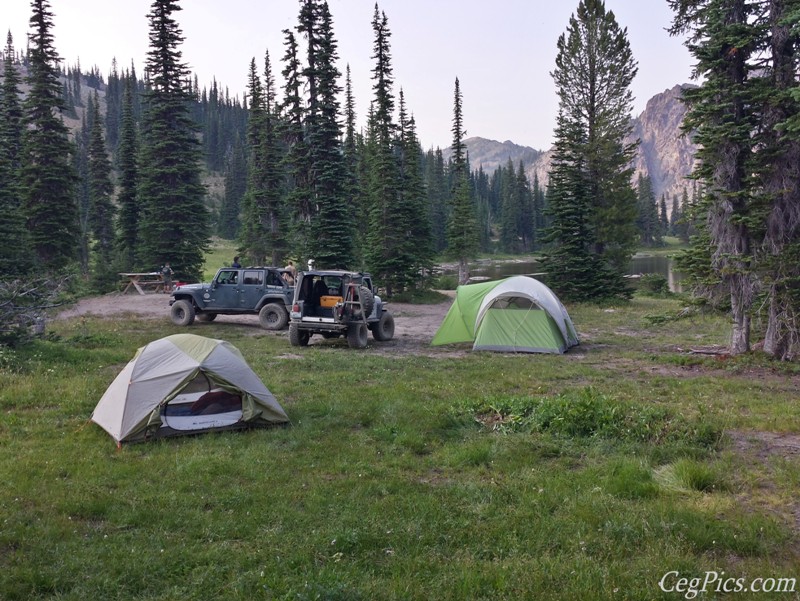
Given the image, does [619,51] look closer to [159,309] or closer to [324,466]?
[159,309]

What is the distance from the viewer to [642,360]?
14.3 meters

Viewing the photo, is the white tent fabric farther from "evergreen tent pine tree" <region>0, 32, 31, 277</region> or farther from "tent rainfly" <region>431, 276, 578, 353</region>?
"evergreen tent pine tree" <region>0, 32, 31, 277</region>

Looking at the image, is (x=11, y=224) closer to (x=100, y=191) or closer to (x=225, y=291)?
(x=225, y=291)

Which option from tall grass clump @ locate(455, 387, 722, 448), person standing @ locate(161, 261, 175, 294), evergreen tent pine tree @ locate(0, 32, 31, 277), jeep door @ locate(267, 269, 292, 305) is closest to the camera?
tall grass clump @ locate(455, 387, 722, 448)

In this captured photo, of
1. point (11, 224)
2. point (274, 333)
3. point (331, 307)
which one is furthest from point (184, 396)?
point (11, 224)

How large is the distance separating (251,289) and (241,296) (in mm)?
432

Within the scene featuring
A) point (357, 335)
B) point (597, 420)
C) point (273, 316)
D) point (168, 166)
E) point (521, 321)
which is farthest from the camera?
point (168, 166)

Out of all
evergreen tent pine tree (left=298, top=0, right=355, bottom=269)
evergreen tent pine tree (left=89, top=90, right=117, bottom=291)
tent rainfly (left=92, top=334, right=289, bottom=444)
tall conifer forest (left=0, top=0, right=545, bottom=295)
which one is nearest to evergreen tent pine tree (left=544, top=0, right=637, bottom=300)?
tall conifer forest (left=0, top=0, right=545, bottom=295)

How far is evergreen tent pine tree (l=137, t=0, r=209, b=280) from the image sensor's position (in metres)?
33.1

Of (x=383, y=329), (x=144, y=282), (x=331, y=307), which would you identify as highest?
(x=144, y=282)

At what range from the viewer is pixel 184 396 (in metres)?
8.09

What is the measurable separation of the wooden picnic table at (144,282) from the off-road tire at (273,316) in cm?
1466

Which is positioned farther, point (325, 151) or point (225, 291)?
point (325, 151)
